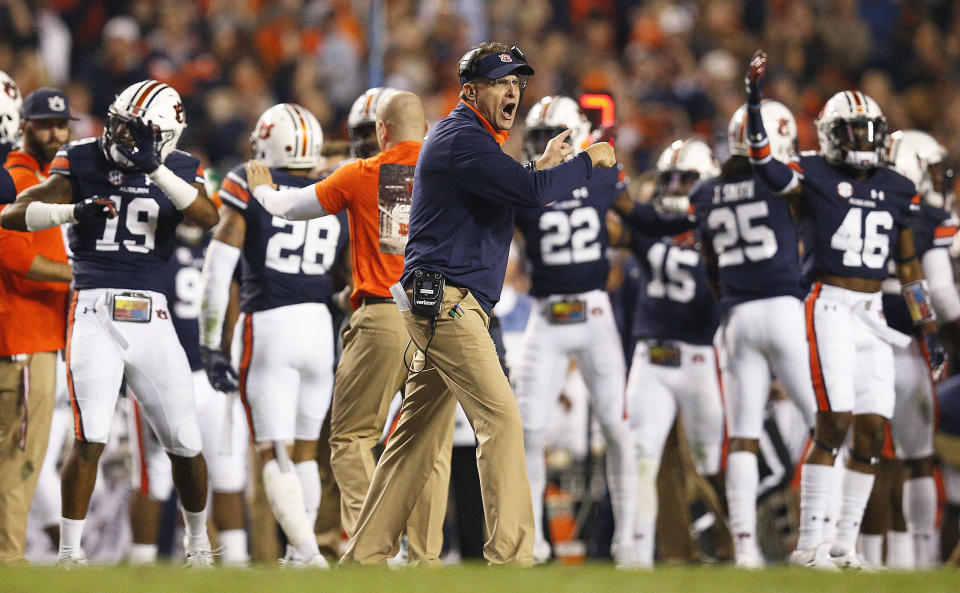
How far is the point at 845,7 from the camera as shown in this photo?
15602 millimetres

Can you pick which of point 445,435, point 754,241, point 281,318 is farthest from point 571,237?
point 445,435

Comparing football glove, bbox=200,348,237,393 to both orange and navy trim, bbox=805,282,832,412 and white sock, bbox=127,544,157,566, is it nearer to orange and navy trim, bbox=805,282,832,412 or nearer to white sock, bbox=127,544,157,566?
white sock, bbox=127,544,157,566

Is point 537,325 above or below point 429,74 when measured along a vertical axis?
below

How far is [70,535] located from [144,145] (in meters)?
1.93

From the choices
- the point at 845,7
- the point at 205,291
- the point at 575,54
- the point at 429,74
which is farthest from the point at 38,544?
the point at 845,7

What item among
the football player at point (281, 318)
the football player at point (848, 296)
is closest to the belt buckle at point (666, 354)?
the football player at point (848, 296)

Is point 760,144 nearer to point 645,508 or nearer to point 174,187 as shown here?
point 645,508

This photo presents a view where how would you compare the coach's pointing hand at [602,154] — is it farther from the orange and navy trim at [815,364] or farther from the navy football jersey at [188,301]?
the navy football jersey at [188,301]

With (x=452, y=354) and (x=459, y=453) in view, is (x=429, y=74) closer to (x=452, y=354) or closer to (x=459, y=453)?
(x=459, y=453)

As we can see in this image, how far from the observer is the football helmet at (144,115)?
658cm

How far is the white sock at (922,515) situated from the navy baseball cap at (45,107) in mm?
5585

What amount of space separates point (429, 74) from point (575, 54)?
180 centimetres

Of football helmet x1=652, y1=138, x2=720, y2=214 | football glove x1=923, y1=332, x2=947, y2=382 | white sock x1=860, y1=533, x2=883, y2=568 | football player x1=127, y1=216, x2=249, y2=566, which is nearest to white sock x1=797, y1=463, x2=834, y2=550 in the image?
white sock x1=860, y1=533, x2=883, y2=568

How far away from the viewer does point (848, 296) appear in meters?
7.55
